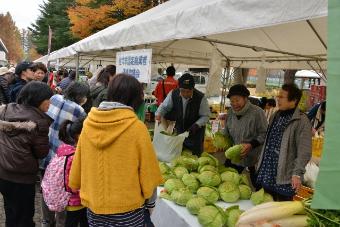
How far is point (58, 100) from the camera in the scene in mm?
3561

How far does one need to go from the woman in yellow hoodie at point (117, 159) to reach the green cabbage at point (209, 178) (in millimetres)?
914

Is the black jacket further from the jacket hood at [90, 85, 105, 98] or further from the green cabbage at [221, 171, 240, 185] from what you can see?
the jacket hood at [90, 85, 105, 98]

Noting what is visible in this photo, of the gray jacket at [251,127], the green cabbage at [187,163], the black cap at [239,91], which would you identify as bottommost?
the green cabbage at [187,163]

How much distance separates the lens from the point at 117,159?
2.08 metres

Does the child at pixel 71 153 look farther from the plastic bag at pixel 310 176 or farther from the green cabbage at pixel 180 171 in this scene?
the plastic bag at pixel 310 176

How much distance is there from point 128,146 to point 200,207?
2.94ft

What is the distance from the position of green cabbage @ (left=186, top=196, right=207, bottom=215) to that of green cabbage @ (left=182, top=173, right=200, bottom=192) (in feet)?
1.03

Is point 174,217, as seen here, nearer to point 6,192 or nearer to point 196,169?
point 196,169

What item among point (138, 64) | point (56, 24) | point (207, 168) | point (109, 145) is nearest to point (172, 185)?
Answer: point (207, 168)

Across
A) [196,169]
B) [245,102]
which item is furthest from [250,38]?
[196,169]

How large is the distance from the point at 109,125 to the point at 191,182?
4.22 ft

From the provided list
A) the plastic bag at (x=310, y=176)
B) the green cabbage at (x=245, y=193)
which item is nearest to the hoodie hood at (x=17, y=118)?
the green cabbage at (x=245, y=193)

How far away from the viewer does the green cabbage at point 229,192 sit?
9.41ft

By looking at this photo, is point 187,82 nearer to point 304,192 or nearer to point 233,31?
point 233,31
